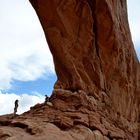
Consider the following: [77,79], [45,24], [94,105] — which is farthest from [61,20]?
[94,105]

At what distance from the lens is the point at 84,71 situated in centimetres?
1374

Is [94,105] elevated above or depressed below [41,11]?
below

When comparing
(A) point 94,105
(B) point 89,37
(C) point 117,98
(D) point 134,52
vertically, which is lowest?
(A) point 94,105

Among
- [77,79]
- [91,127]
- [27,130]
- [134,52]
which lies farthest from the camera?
[134,52]

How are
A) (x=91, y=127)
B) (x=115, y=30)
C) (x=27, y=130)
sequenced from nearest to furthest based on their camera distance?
(x=27, y=130) → (x=91, y=127) → (x=115, y=30)

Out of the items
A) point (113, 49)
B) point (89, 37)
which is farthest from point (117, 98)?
point (89, 37)

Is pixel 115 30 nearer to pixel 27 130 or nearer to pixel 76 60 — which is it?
pixel 76 60

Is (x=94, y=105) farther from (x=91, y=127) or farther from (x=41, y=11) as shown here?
(x=41, y=11)

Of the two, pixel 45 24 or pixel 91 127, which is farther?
pixel 45 24

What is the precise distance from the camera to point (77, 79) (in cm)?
1339

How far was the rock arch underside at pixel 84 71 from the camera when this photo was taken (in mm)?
12102

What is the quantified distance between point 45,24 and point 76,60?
157 centimetres

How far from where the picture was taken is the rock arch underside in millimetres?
12102

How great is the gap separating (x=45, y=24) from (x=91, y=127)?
12.2ft
